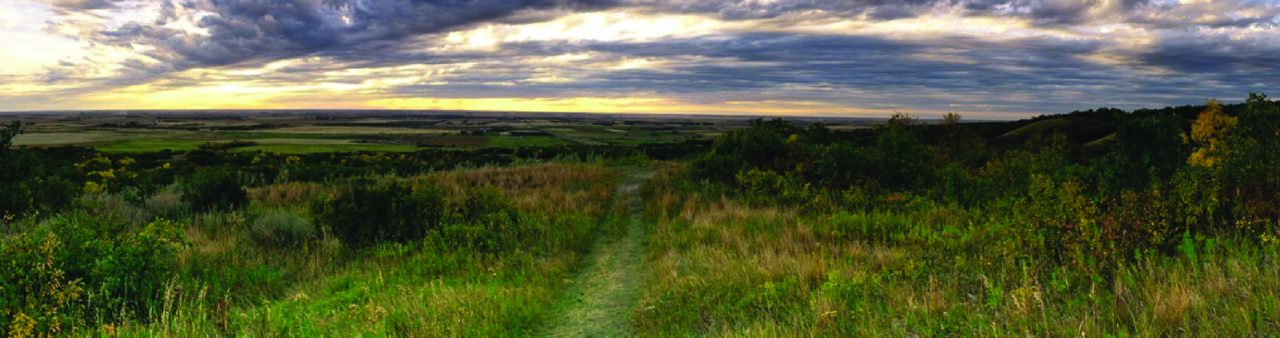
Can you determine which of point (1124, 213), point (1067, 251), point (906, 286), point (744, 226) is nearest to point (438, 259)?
point (744, 226)

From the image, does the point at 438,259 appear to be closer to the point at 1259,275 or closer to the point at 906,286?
the point at 906,286

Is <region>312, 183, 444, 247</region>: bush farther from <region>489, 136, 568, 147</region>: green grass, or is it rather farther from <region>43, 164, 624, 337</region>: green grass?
<region>489, 136, 568, 147</region>: green grass

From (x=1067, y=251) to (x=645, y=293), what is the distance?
4807 millimetres

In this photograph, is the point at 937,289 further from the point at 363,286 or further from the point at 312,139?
the point at 312,139

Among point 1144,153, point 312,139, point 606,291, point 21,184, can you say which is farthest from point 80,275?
point 312,139

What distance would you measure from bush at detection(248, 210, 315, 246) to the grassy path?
18.6 ft

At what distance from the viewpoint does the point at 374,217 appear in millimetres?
11102

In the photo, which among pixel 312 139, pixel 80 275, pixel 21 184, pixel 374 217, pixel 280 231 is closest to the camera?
pixel 80 275

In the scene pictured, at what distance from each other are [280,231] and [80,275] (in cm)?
→ 449

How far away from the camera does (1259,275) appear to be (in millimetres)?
4691

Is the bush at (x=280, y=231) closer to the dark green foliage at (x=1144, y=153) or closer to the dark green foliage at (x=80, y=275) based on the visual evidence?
the dark green foliage at (x=80, y=275)

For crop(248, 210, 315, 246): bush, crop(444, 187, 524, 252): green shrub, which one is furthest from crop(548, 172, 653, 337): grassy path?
crop(248, 210, 315, 246): bush

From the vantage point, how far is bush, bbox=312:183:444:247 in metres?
11.0

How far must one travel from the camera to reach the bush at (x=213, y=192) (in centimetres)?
1529
